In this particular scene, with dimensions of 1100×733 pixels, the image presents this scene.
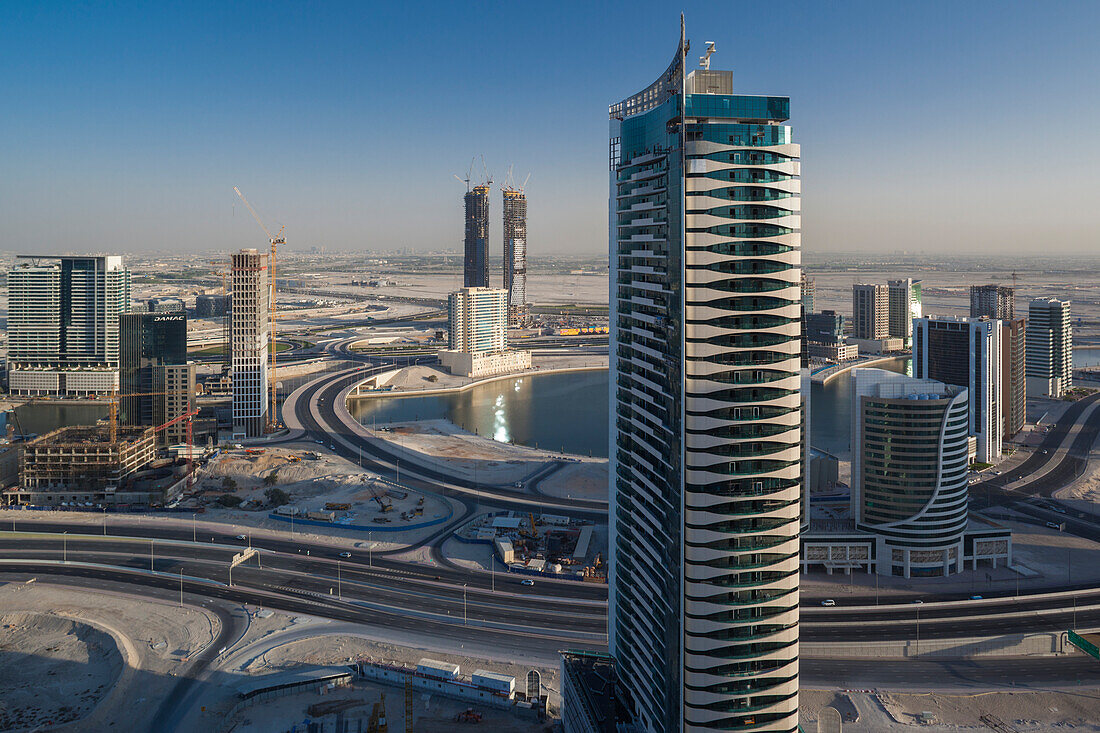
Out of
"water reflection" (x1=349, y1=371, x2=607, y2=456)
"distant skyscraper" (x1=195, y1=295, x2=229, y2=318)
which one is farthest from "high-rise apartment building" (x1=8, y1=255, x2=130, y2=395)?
"distant skyscraper" (x1=195, y1=295, x2=229, y2=318)

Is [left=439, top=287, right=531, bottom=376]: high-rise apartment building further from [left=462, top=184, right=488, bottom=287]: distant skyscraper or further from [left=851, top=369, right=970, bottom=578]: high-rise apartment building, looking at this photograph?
[left=851, top=369, right=970, bottom=578]: high-rise apartment building

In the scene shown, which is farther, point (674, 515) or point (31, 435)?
point (31, 435)

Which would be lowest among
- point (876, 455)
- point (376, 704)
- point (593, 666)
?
point (376, 704)

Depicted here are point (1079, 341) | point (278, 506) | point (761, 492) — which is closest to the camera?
point (761, 492)

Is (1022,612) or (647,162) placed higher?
(647,162)

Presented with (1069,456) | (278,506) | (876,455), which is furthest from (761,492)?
(1069,456)

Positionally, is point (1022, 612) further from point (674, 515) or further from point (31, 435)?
point (31, 435)

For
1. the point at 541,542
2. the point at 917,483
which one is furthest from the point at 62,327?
the point at 917,483
